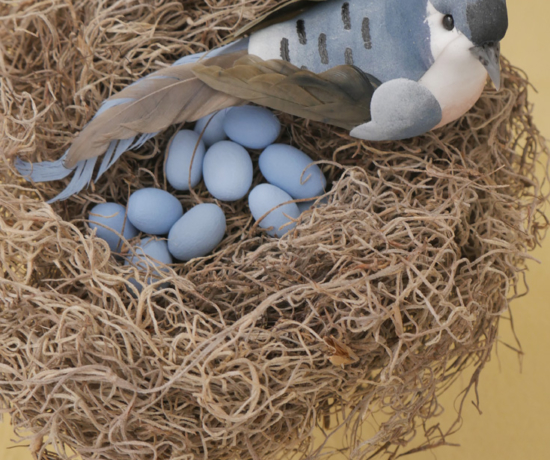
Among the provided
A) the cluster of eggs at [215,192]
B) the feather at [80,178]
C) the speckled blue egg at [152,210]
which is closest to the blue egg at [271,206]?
the cluster of eggs at [215,192]

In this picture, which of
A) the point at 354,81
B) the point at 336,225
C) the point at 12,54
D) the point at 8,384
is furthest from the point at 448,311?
the point at 12,54

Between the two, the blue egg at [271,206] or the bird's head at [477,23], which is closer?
the bird's head at [477,23]

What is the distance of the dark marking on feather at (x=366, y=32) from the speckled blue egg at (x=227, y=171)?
0.22 m

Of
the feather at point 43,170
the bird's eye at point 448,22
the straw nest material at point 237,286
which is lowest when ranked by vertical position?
the straw nest material at point 237,286

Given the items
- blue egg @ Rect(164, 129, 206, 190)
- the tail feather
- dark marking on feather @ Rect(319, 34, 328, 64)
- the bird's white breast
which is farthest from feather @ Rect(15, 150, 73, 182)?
the bird's white breast

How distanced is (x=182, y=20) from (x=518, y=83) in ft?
1.66

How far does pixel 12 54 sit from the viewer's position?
2.86 ft

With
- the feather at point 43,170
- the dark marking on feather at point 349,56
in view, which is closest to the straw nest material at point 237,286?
the feather at point 43,170

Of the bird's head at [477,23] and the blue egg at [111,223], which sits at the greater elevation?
the bird's head at [477,23]

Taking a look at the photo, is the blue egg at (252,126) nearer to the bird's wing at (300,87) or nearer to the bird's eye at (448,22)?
the bird's wing at (300,87)

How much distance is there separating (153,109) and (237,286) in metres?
0.26

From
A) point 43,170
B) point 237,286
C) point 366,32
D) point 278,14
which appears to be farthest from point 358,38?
point 43,170

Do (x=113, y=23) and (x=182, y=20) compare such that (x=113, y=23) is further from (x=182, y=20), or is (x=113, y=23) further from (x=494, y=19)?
(x=494, y=19)

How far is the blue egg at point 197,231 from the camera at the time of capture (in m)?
0.75
